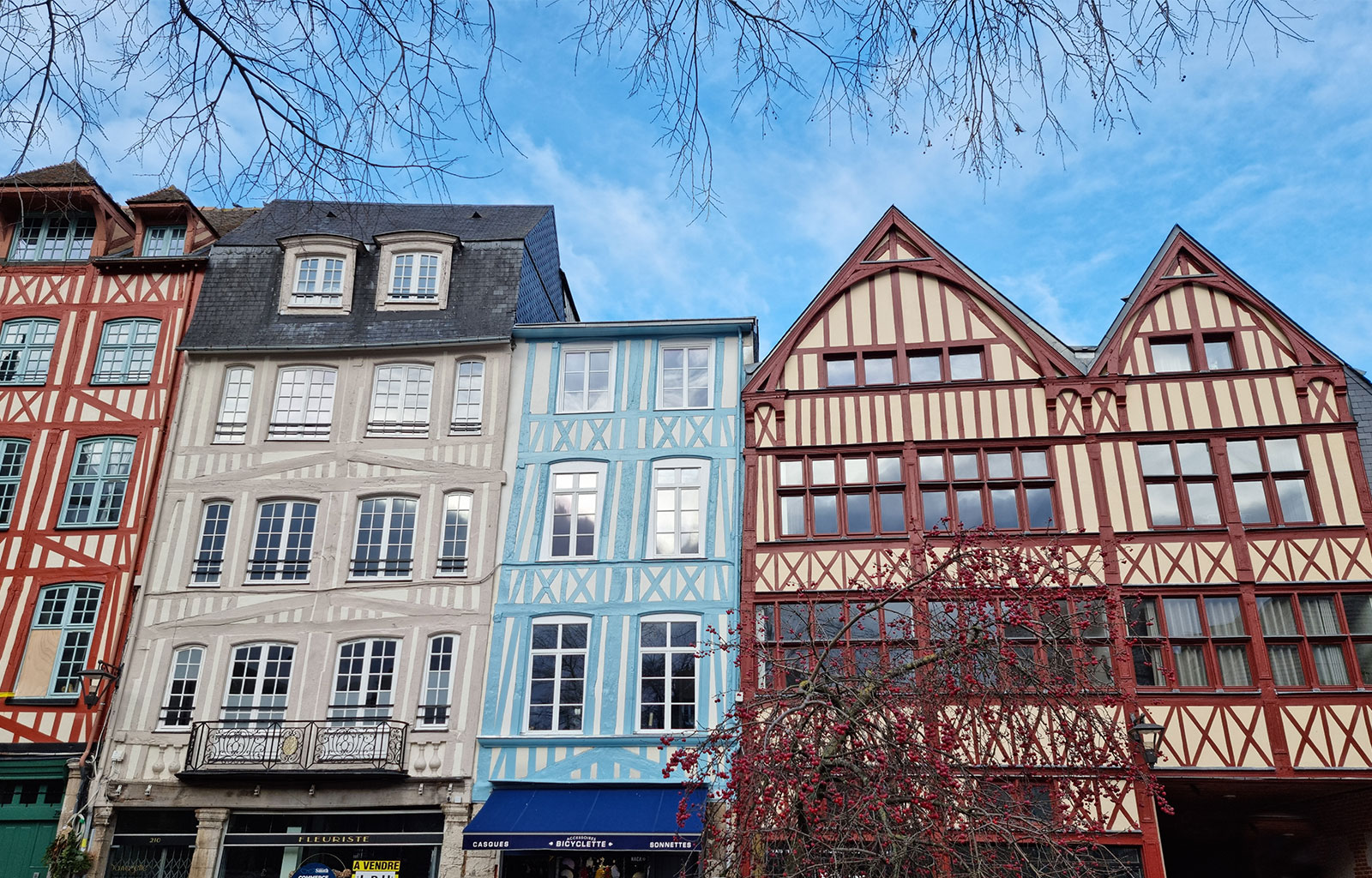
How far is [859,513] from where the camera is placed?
1752cm

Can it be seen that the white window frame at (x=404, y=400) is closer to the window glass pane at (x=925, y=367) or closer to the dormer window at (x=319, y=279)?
the dormer window at (x=319, y=279)

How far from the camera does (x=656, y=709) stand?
54.9 ft

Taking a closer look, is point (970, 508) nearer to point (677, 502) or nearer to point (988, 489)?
point (988, 489)

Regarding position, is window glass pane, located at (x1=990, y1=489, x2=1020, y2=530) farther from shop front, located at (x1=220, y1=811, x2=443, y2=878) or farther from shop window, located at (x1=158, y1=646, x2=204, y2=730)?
shop window, located at (x1=158, y1=646, x2=204, y2=730)

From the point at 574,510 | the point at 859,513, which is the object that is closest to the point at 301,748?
the point at 574,510

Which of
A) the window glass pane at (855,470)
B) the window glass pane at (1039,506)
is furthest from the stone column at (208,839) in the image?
the window glass pane at (1039,506)

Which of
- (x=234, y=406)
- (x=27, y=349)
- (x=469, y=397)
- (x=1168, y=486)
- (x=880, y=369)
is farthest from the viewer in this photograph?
(x=27, y=349)

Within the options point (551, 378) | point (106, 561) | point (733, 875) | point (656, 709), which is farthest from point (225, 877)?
point (733, 875)

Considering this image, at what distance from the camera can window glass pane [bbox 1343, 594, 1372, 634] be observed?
616 inches

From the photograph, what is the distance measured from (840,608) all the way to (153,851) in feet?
36.9

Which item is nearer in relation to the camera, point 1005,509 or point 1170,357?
point 1005,509

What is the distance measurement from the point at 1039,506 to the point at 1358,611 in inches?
185

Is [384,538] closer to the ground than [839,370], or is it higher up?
closer to the ground

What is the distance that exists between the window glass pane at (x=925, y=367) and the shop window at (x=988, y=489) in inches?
56.0
